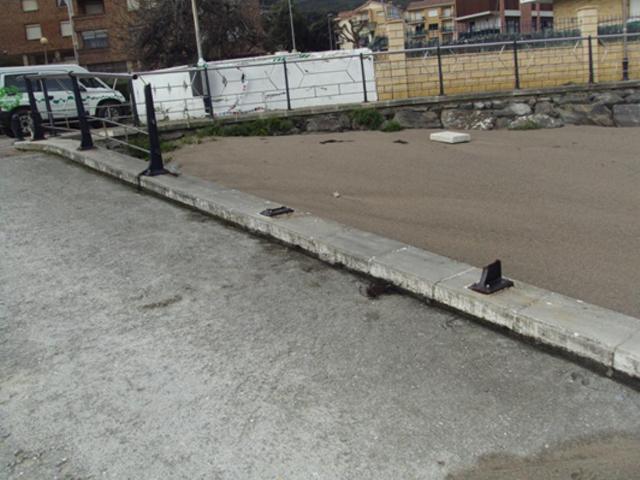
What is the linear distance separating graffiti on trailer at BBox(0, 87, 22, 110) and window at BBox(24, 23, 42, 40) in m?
49.3

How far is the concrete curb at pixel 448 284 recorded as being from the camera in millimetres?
3180

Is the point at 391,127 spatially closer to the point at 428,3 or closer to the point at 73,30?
the point at 73,30

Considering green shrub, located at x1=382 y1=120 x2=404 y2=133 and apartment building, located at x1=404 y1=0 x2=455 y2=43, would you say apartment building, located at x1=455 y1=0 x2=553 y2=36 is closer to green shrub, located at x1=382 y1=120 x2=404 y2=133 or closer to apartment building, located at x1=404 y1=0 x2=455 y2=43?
apartment building, located at x1=404 y1=0 x2=455 y2=43

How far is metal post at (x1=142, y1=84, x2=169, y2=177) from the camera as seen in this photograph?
23.8ft

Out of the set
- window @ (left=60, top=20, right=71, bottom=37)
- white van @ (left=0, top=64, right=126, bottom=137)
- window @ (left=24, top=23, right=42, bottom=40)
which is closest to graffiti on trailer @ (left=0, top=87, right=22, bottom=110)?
white van @ (left=0, top=64, right=126, bottom=137)

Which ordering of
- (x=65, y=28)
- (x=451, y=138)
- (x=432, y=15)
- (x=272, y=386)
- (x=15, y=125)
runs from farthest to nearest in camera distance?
(x=432, y=15)
(x=65, y=28)
(x=15, y=125)
(x=451, y=138)
(x=272, y=386)

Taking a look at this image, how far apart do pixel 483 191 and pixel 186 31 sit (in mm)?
29292

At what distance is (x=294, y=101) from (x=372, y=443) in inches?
549

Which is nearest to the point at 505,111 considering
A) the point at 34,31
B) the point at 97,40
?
the point at 97,40

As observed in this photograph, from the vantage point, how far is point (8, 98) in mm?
17188

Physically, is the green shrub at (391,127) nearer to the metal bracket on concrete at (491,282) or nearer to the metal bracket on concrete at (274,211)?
the metal bracket on concrete at (274,211)

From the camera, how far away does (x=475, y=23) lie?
68.0 meters

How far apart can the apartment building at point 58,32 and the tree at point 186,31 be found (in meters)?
25.2

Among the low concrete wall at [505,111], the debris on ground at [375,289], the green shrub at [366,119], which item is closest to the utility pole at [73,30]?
the low concrete wall at [505,111]
